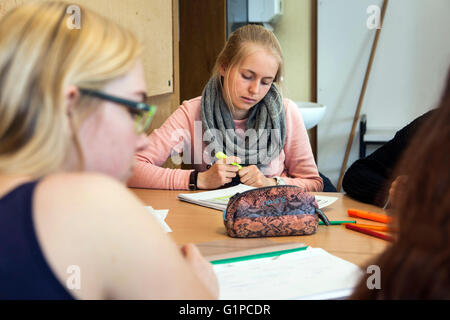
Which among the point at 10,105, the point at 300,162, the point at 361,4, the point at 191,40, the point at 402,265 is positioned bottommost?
the point at 300,162

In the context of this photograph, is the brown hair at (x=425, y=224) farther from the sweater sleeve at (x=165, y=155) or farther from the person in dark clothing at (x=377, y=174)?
the sweater sleeve at (x=165, y=155)

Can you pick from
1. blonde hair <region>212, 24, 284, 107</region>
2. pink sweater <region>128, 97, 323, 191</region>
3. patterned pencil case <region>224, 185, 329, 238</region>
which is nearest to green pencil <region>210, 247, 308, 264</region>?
patterned pencil case <region>224, 185, 329, 238</region>

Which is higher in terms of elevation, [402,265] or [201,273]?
[402,265]

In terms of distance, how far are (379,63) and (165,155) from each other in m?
2.27

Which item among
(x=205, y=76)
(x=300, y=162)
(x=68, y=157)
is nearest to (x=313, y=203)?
(x=68, y=157)

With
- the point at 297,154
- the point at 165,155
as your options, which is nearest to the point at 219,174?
the point at 165,155

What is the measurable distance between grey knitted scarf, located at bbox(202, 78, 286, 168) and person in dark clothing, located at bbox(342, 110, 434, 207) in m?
0.46

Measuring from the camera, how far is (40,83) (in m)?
0.63

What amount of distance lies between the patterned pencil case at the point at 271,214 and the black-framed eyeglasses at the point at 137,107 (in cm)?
45

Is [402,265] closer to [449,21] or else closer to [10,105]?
[10,105]

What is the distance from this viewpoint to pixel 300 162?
2.07 m

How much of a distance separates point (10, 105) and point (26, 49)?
71 millimetres

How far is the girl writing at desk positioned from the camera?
6.61 feet

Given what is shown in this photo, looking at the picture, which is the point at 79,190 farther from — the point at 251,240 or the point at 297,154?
the point at 297,154
